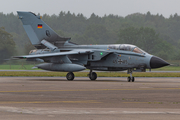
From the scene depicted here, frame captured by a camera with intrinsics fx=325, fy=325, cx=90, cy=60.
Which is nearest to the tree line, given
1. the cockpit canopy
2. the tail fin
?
the tail fin

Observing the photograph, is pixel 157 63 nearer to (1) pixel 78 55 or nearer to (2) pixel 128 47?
(2) pixel 128 47

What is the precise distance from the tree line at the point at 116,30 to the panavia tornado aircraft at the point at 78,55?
64.2 feet

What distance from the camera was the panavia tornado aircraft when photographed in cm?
2414

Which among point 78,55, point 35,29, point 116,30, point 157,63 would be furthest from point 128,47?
point 116,30

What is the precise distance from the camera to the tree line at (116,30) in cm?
11600

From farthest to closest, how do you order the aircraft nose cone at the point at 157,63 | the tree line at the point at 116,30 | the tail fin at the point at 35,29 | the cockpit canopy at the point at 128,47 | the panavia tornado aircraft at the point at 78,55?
1. the tree line at the point at 116,30
2. the tail fin at the point at 35,29
3. the cockpit canopy at the point at 128,47
4. the panavia tornado aircraft at the point at 78,55
5. the aircraft nose cone at the point at 157,63

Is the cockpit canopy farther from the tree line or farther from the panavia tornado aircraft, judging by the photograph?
the tree line

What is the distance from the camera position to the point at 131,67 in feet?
79.8

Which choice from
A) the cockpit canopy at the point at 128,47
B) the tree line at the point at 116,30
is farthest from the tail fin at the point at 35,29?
the tree line at the point at 116,30

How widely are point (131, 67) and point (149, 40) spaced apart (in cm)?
9559

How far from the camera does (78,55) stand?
26.0 meters

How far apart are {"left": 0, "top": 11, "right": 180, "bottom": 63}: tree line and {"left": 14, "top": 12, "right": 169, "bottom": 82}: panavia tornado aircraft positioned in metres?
19.6

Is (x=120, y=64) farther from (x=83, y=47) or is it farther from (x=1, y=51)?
(x=1, y=51)

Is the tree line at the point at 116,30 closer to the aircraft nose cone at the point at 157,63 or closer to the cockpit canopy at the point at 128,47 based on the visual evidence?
the cockpit canopy at the point at 128,47
